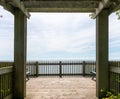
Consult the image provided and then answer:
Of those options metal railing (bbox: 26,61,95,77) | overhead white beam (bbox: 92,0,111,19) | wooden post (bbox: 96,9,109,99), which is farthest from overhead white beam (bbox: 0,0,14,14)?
metal railing (bbox: 26,61,95,77)

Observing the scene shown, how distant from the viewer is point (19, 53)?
775 centimetres

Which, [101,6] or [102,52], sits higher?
[101,6]

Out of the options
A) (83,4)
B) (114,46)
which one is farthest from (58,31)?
(83,4)

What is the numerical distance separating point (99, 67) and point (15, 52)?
9.62 ft

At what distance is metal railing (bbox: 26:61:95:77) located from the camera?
49.4ft

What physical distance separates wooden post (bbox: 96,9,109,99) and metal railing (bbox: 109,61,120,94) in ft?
0.68

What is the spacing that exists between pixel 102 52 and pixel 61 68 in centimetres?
734

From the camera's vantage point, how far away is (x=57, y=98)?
7688 millimetres

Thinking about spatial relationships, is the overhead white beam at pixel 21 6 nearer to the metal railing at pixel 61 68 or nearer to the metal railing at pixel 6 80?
the metal railing at pixel 6 80

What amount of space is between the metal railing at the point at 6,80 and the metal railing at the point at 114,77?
10.9 feet

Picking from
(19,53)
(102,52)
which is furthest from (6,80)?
(102,52)

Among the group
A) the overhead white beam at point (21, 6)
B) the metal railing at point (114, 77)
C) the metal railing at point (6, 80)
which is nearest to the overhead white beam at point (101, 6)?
the metal railing at point (114, 77)

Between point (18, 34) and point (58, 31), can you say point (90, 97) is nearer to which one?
point (18, 34)

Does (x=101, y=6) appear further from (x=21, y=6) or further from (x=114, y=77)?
(x=21, y=6)
